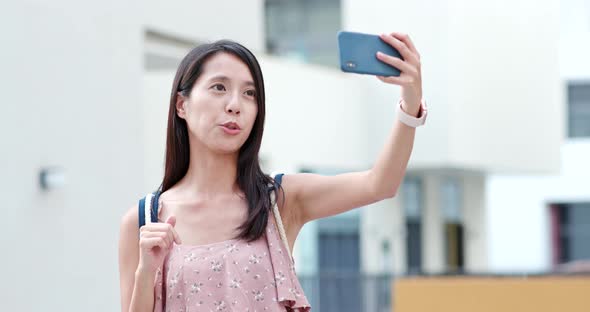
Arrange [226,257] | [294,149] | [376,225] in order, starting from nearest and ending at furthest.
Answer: [226,257], [294,149], [376,225]

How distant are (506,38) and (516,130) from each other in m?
1.56

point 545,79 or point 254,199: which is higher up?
point 545,79

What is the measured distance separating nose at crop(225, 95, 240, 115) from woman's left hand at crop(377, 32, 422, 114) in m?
0.36

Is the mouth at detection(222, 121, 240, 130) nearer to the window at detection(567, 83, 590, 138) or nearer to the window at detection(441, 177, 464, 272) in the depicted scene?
the window at detection(441, 177, 464, 272)

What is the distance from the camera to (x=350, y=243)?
23047 millimetres

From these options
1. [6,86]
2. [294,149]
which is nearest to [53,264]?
[6,86]

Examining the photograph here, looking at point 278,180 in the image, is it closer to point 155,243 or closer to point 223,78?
point 223,78

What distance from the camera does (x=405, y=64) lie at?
3076 millimetres

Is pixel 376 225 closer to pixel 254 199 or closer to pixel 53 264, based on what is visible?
pixel 53 264

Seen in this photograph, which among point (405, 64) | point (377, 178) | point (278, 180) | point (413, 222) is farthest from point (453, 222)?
point (405, 64)

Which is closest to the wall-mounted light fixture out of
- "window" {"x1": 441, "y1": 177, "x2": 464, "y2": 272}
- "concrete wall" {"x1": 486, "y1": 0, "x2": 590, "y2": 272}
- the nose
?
the nose

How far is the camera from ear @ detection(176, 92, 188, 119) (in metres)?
3.35

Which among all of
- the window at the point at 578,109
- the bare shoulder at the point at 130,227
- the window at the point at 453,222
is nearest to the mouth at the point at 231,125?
the bare shoulder at the point at 130,227

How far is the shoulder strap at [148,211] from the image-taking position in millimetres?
3299
